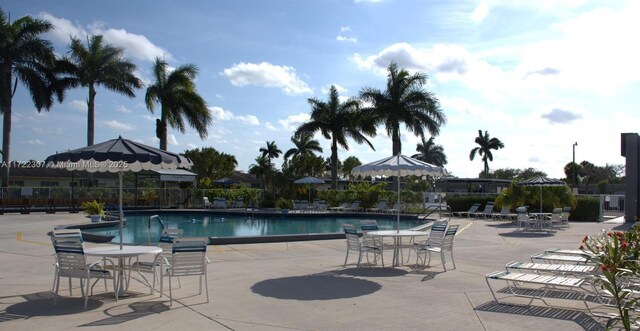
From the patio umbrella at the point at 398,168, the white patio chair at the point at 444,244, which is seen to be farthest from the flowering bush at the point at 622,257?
the patio umbrella at the point at 398,168

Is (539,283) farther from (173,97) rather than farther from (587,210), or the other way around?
(173,97)

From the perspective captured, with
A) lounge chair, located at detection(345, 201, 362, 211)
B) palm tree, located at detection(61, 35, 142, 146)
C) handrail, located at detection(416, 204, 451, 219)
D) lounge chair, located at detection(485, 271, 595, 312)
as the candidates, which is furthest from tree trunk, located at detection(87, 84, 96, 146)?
lounge chair, located at detection(485, 271, 595, 312)

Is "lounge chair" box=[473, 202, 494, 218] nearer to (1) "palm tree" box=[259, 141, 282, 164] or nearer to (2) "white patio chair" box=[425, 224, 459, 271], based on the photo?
(2) "white patio chair" box=[425, 224, 459, 271]

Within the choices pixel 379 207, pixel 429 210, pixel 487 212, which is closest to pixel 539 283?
pixel 487 212

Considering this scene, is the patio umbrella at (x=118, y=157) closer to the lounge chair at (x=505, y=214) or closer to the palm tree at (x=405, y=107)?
the lounge chair at (x=505, y=214)

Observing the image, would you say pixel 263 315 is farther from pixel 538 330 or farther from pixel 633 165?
pixel 633 165

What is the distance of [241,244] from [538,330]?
9.95 meters

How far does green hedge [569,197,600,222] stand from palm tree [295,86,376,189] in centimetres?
1733

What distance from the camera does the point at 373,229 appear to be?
1159 centimetres

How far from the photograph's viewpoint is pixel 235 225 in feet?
85.4

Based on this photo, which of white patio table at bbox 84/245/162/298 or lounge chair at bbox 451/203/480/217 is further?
lounge chair at bbox 451/203/480/217

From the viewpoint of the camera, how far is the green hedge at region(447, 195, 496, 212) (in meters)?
29.2

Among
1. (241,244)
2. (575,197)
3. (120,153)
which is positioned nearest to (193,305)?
(120,153)

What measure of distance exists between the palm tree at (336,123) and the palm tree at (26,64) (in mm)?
18463
